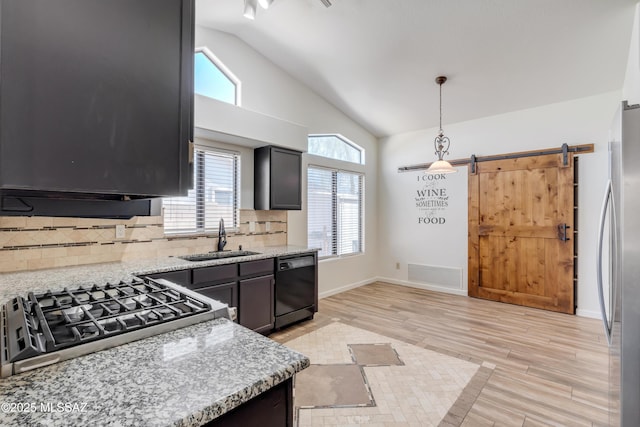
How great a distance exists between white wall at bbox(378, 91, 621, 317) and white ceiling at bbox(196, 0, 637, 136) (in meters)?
0.22

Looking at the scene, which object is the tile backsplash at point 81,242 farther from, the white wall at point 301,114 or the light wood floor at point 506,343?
the light wood floor at point 506,343

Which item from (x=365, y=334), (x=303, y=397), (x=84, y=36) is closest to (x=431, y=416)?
(x=303, y=397)

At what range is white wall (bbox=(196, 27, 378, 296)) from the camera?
3.73m

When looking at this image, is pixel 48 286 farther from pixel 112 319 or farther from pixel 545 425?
pixel 545 425

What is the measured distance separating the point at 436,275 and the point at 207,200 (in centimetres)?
383

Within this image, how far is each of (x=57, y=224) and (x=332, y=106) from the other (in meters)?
3.89

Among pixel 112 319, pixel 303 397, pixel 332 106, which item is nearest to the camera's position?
pixel 112 319

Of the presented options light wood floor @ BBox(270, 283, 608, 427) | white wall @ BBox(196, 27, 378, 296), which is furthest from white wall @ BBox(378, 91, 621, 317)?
light wood floor @ BBox(270, 283, 608, 427)

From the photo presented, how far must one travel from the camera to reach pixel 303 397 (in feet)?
7.35

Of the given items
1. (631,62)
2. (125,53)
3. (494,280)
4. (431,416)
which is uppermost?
(631,62)

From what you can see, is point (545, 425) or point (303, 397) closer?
point (545, 425)

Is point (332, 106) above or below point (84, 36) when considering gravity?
above

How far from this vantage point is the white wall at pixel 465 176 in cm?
385

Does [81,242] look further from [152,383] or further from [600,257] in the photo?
[600,257]
